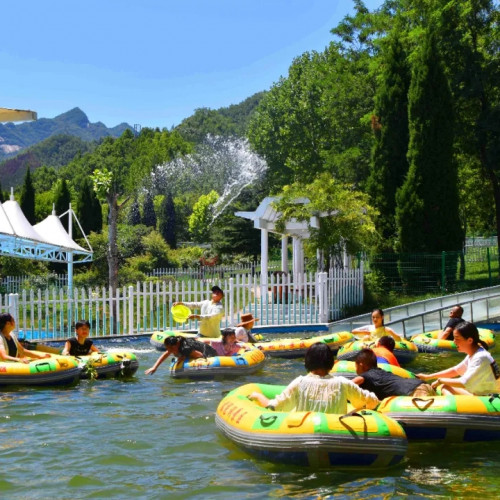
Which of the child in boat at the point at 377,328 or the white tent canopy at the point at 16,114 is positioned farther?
the white tent canopy at the point at 16,114

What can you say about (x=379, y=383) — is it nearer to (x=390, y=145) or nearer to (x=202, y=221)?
(x=390, y=145)

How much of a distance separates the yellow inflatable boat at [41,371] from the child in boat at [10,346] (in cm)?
17

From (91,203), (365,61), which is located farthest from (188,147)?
(365,61)

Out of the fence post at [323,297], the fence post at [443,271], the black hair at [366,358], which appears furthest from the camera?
the fence post at [443,271]

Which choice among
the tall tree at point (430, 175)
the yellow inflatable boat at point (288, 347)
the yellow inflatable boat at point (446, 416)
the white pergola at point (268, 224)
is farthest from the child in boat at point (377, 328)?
the tall tree at point (430, 175)

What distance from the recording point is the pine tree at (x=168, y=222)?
2862 inches

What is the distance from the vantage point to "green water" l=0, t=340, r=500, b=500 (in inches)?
274

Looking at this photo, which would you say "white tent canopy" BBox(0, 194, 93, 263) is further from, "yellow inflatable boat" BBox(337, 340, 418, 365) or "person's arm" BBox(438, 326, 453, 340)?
"person's arm" BBox(438, 326, 453, 340)

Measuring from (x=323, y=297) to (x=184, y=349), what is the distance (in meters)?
8.65

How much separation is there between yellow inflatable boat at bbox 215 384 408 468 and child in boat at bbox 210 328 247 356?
20.5ft

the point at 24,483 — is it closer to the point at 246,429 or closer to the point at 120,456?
the point at 120,456

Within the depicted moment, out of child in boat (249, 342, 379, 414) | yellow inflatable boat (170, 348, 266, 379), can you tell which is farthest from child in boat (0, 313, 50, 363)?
child in boat (249, 342, 379, 414)

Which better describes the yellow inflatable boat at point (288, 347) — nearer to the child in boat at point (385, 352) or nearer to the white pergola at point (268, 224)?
the child in boat at point (385, 352)

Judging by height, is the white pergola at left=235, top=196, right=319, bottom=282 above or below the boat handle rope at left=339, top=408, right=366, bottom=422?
above
